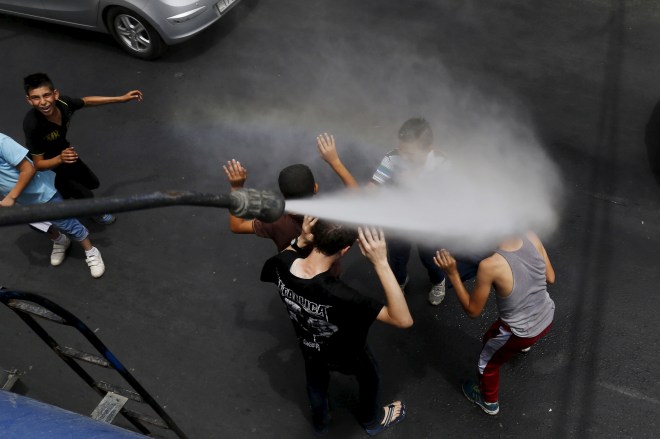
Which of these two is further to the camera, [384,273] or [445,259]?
[445,259]

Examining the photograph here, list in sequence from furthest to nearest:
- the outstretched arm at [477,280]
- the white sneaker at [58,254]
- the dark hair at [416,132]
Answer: the white sneaker at [58,254]
the dark hair at [416,132]
the outstretched arm at [477,280]

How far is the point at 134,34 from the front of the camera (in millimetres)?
6738

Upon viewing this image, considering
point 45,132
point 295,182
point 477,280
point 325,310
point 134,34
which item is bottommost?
point 477,280

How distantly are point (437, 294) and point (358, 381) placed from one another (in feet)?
4.42

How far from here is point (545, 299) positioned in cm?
322

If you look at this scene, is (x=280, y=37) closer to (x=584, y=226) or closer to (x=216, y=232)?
(x=216, y=232)

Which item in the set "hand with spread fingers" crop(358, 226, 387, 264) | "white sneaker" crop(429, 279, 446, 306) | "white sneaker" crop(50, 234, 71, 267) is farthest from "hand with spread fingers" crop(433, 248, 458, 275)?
"white sneaker" crop(50, 234, 71, 267)

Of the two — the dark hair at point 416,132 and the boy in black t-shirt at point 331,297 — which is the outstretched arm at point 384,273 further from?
the dark hair at point 416,132

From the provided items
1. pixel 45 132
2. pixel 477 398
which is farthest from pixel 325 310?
pixel 45 132

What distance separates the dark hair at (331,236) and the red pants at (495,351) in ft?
4.06

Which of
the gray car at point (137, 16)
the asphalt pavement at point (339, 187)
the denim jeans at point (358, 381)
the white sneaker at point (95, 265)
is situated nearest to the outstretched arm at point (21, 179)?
the white sneaker at point (95, 265)

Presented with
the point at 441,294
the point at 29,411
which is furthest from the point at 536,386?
the point at 29,411

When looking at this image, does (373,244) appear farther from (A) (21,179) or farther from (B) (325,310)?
(A) (21,179)

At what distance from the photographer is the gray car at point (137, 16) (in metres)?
6.42
